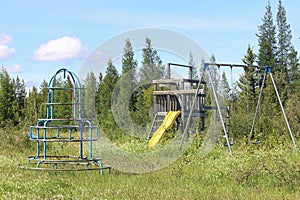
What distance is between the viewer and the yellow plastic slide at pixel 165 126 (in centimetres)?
1524

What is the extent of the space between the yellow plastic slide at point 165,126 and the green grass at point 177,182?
5.21m

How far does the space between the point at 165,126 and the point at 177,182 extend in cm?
782

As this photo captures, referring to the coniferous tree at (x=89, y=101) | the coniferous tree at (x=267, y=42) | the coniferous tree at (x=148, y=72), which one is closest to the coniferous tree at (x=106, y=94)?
the coniferous tree at (x=89, y=101)

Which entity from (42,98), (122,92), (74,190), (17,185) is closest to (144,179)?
(74,190)

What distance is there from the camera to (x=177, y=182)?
793 cm

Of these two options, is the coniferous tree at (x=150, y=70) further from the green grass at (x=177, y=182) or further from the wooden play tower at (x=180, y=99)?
the green grass at (x=177, y=182)

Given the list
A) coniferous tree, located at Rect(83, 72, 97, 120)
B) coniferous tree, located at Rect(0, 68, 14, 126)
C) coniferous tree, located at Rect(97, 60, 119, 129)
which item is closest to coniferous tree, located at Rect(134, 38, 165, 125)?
coniferous tree, located at Rect(97, 60, 119, 129)

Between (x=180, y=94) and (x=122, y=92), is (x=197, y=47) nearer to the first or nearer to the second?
(x=180, y=94)

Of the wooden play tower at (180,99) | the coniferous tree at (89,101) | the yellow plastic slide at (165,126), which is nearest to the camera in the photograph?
the yellow plastic slide at (165,126)

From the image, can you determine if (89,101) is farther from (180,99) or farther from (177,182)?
(177,182)

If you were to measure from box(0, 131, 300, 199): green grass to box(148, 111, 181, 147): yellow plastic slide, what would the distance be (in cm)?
521

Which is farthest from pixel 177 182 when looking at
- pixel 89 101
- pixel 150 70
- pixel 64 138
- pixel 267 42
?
pixel 267 42

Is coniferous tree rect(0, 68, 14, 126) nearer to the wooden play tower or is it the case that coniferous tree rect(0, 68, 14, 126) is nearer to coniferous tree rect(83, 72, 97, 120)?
coniferous tree rect(83, 72, 97, 120)

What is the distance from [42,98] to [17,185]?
23796mm
